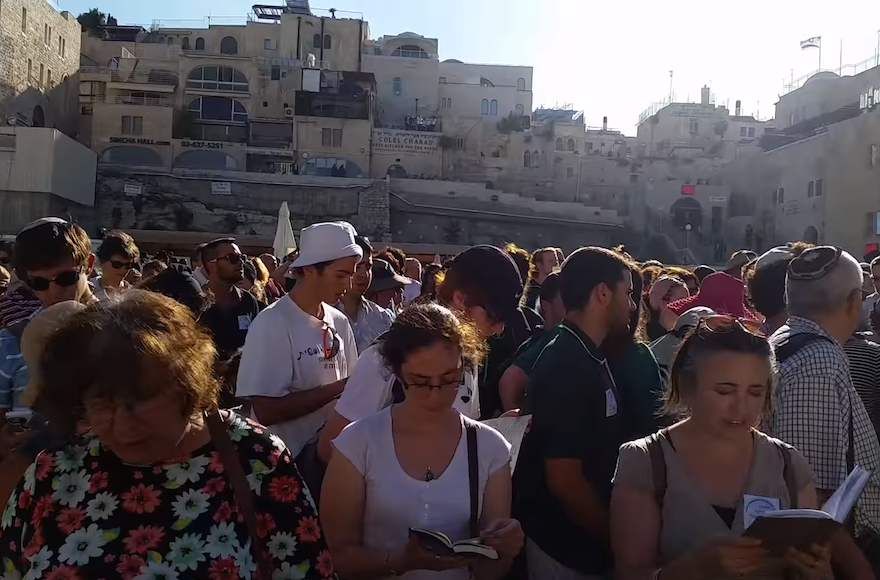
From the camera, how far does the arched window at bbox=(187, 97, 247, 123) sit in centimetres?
4469

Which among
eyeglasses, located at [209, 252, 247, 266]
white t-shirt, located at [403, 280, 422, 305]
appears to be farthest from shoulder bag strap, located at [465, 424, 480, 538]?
white t-shirt, located at [403, 280, 422, 305]

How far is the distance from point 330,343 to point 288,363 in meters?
0.28

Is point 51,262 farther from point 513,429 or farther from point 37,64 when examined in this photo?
point 37,64

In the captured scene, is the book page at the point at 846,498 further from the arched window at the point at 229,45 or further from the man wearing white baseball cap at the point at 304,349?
the arched window at the point at 229,45

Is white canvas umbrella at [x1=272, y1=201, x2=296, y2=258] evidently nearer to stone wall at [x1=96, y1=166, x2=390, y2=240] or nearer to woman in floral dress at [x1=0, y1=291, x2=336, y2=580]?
woman in floral dress at [x1=0, y1=291, x2=336, y2=580]

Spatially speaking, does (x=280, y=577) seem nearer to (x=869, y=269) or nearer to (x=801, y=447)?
(x=801, y=447)

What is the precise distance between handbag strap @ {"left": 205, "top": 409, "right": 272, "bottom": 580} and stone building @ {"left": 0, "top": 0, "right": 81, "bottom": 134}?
39.6 m

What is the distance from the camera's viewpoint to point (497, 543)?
2.33 metres

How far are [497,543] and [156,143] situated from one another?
143 feet

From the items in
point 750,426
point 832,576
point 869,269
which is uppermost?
point 869,269

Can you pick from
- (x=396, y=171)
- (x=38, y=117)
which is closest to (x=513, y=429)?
(x=396, y=171)

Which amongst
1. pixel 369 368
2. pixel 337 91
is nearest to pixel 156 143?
pixel 337 91

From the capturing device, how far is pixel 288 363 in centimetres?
335

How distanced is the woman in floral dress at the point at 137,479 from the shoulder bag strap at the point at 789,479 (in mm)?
1456
